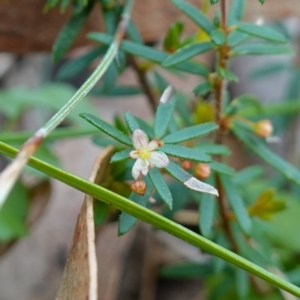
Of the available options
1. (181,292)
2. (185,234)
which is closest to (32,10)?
(185,234)

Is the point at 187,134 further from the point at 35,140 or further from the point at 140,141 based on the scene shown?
the point at 35,140

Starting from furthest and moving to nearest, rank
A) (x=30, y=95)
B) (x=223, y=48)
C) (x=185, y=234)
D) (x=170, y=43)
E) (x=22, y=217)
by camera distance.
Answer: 1. (x=30, y=95)
2. (x=22, y=217)
3. (x=170, y=43)
4. (x=223, y=48)
5. (x=185, y=234)

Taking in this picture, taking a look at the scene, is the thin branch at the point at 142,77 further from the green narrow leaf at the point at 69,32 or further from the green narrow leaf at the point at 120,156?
the green narrow leaf at the point at 120,156

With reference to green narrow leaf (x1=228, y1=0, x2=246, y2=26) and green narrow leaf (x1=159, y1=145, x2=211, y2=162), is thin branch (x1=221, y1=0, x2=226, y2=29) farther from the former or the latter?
green narrow leaf (x1=159, y1=145, x2=211, y2=162)

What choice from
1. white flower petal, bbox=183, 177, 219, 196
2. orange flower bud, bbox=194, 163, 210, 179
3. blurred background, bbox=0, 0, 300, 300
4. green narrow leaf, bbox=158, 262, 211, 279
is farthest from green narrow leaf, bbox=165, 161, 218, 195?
green narrow leaf, bbox=158, 262, 211, 279

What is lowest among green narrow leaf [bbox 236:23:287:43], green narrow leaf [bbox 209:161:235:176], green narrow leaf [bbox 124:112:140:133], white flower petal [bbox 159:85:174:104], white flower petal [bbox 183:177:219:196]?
white flower petal [bbox 183:177:219:196]

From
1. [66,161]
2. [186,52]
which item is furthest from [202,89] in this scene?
[66,161]

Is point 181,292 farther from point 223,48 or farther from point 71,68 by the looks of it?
point 223,48
